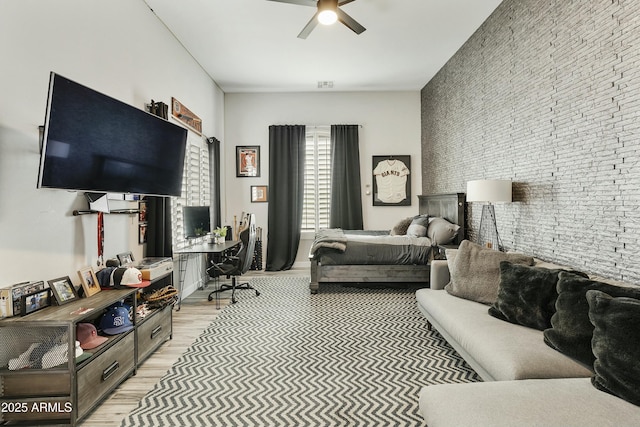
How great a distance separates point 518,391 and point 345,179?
535 cm

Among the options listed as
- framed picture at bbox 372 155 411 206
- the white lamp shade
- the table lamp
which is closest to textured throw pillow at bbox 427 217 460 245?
the table lamp

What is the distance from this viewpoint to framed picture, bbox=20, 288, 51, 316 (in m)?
1.97

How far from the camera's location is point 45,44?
2.32 metres

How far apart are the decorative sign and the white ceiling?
83cm

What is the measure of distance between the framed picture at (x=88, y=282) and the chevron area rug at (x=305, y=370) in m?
0.78

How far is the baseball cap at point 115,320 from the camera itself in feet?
7.87

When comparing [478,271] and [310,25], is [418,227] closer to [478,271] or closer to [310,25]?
[478,271]

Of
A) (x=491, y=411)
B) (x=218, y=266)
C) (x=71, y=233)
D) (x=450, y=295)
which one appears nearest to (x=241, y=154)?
(x=218, y=266)

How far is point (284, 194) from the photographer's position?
22.0 ft

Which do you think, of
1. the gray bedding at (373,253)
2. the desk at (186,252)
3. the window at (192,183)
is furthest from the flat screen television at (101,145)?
the gray bedding at (373,253)

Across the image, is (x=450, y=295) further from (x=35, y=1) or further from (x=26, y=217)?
(x=35, y=1)

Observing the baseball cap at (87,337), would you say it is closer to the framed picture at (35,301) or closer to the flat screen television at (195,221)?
the framed picture at (35,301)

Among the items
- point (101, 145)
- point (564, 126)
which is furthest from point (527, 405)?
point (101, 145)

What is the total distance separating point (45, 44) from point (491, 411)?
10.5 feet
